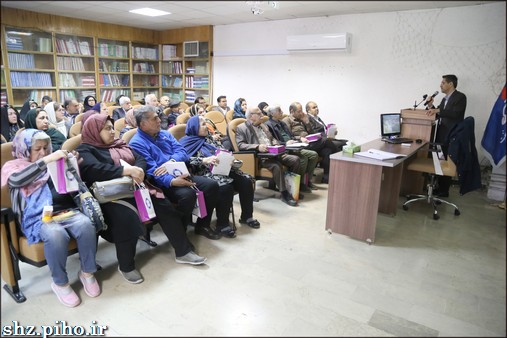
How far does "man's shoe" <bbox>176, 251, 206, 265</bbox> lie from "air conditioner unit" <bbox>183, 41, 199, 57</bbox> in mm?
5498

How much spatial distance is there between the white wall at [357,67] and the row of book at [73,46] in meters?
2.41

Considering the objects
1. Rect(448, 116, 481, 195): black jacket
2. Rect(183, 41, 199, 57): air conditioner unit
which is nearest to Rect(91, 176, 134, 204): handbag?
Rect(448, 116, 481, 195): black jacket

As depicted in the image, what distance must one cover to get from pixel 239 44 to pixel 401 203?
4.37 m

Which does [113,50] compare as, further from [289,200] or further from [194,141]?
[289,200]

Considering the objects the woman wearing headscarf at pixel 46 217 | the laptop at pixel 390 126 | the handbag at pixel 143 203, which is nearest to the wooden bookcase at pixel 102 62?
the woman wearing headscarf at pixel 46 217

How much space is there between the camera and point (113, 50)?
6801 millimetres

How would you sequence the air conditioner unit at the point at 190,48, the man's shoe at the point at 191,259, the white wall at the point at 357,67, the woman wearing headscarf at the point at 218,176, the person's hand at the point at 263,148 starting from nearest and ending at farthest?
the man's shoe at the point at 191,259
the woman wearing headscarf at the point at 218,176
the person's hand at the point at 263,148
the white wall at the point at 357,67
the air conditioner unit at the point at 190,48

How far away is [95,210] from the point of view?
2.13 meters

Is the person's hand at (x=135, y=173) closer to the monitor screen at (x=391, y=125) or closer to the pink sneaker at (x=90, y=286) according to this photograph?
→ the pink sneaker at (x=90, y=286)

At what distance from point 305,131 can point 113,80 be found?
440 cm

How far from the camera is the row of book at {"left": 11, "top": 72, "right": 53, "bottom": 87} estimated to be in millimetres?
5324

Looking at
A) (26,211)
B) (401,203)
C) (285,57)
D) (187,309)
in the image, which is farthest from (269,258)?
(285,57)

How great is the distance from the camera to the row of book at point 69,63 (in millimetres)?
5985

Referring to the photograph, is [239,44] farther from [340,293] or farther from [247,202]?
[340,293]
